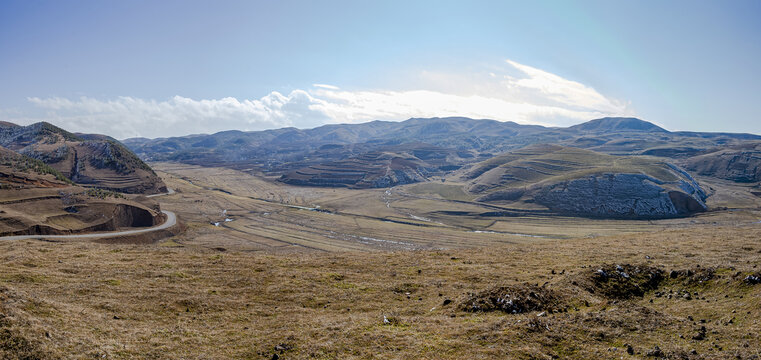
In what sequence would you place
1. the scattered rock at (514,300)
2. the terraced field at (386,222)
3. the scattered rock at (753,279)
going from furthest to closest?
1. the terraced field at (386,222)
2. the scattered rock at (753,279)
3. the scattered rock at (514,300)

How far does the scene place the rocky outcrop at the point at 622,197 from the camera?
5463 inches

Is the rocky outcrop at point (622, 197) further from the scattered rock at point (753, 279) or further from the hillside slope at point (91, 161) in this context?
the hillside slope at point (91, 161)

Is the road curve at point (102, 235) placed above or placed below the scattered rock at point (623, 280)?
below

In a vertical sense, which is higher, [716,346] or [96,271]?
[716,346]

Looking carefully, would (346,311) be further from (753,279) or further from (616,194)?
(616,194)

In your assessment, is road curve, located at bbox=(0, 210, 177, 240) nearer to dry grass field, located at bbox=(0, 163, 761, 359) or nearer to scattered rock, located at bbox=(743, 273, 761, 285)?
dry grass field, located at bbox=(0, 163, 761, 359)

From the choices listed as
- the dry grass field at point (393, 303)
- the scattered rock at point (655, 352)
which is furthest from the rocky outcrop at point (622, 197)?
the scattered rock at point (655, 352)

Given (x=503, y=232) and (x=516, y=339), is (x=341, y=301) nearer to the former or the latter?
(x=516, y=339)

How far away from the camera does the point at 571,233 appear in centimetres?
11275

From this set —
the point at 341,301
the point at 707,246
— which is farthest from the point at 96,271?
the point at 707,246

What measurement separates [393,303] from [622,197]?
155374 mm

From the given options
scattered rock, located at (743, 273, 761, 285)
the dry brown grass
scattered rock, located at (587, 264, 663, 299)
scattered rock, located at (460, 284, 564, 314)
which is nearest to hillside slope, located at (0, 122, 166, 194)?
the dry brown grass

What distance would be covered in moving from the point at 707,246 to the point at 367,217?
11265 centimetres

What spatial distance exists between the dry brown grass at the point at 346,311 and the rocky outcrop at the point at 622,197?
389ft
